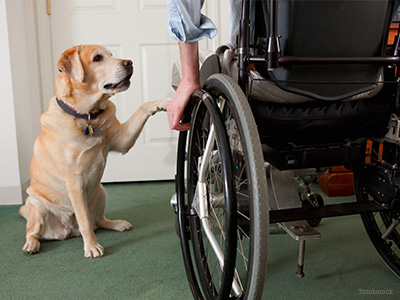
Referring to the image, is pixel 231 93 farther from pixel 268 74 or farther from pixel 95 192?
pixel 95 192

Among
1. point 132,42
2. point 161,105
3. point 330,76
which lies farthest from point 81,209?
point 132,42

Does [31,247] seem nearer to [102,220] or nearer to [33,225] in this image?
[33,225]

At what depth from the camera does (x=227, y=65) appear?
104 centimetres

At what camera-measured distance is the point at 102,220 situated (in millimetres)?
1805

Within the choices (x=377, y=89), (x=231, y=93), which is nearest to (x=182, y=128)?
(x=231, y=93)

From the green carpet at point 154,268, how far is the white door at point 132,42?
84 centimetres

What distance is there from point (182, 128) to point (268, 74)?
0.31 metres

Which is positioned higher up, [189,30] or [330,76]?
[189,30]

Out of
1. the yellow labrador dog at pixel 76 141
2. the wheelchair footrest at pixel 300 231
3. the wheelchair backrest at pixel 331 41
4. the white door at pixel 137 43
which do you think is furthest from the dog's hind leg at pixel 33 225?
the wheelchair backrest at pixel 331 41

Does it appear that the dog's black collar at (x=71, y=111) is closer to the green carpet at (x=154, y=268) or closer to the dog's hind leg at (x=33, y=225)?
the dog's hind leg at (x=33, y=225)

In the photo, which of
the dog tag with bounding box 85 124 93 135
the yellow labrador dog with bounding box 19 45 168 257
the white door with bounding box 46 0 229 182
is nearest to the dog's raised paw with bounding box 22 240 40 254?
the yellow labrador dog with bounding box 19 45 168 257

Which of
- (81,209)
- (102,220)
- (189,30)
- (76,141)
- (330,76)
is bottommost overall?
(102,220)

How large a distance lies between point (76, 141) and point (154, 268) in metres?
0.59

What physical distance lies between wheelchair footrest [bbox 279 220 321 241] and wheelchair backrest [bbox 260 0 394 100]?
1.31 feet
